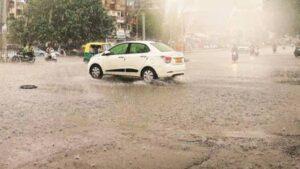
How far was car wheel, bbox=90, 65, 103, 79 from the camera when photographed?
865 inches

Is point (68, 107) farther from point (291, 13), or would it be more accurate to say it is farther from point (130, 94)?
point (291, 13)

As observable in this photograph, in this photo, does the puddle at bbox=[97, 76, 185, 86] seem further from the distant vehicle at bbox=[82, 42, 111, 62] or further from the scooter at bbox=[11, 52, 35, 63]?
the scooter at bbox=[11, 52, 35, 63]

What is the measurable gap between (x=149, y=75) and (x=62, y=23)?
151ft

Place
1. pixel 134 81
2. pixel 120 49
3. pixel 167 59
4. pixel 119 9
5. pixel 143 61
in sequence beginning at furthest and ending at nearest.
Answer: pixel 119 9, pixel 120 49, pixel 134 81, pixel 143 61, pixel 167 59

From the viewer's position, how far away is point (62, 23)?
212 ft

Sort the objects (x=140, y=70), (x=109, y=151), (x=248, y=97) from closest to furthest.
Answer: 1. (x=109, y=151)
2. (x=248, y=97)
3. (x=140, y=70)

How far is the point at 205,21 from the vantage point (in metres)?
169

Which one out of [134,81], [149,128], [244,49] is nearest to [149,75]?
[134,81]

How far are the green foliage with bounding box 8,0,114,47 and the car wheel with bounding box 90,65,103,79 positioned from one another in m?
41.8

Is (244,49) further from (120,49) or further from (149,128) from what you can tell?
(149,128)

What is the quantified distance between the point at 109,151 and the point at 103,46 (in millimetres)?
35112

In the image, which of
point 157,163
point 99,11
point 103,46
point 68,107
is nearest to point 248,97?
point 68,107

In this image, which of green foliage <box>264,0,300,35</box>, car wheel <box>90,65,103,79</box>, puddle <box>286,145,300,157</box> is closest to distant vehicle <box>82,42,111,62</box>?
green foliage <box>264,0,300,35</box>

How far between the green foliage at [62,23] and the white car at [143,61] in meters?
42.8
